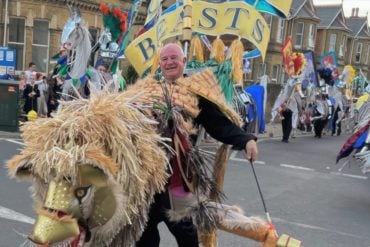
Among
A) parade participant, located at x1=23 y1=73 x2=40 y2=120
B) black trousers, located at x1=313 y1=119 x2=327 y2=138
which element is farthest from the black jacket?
black trousers, located at x1=313 y1=119 x2=327 y2=138

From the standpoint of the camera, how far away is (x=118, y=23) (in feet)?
41.5

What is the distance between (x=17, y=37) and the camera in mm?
18406

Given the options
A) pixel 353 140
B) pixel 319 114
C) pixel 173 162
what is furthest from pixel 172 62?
pixel 319 114

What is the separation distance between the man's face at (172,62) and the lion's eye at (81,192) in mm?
1136

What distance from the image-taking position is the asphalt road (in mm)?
5111

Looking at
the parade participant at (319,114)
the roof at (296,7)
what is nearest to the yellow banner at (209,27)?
the parade participant at (319,114)

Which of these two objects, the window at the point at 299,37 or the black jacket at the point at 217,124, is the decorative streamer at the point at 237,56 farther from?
the window at the point at 299,37

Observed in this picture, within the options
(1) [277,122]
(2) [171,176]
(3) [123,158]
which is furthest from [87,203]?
(1) [277,122]

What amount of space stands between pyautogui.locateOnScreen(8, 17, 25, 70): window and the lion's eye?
16917 millimetres

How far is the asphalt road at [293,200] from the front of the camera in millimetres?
5111

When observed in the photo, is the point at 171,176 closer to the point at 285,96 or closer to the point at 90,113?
the point at 90,113

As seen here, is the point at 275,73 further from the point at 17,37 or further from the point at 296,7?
the point at 17,37

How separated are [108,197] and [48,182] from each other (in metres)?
0.31

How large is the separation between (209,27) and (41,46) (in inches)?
527
